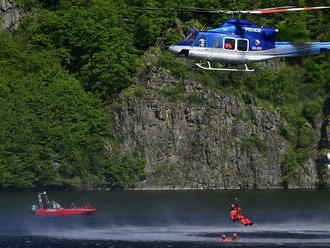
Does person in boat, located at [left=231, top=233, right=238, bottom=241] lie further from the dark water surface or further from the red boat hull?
the red boat hull

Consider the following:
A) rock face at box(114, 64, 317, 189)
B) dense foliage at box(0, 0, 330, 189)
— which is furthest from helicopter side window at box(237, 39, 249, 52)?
rock face at box(114, 64, 317, 189)

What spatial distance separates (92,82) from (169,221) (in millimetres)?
59451

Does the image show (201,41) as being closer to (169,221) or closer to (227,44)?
(227,44)

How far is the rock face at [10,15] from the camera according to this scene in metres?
171

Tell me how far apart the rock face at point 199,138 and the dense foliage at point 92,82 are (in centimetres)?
204

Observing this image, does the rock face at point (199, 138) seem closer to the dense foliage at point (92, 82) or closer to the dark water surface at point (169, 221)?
the dense foliage at point (92, 82)

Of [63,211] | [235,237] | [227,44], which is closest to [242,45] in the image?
[227,44]

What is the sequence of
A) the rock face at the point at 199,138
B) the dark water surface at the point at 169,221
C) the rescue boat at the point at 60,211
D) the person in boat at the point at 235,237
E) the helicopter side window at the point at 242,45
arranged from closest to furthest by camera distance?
1. the dark water surface at the point at 169,221
2. the person in boat at the point at 235,237
3. the helicopter side window at the point at 242,45
4. the rescue boat at the point at 60,211
5. the rock face at the point at 199,138

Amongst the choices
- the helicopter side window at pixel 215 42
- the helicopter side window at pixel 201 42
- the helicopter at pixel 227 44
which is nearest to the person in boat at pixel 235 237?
the helicopter at pixel 227 44

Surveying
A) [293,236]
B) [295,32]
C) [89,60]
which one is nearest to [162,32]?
[89,60]

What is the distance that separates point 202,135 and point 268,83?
16319 millimetres

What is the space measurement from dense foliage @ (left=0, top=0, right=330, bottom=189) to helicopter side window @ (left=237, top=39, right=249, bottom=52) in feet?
138

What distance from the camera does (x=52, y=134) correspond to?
155 meters

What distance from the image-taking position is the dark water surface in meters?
96.4
